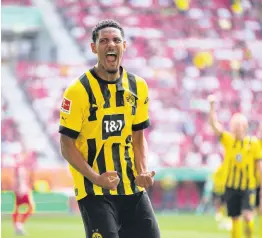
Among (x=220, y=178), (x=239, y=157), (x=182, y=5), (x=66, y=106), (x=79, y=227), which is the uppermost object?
(x=182, y=5)

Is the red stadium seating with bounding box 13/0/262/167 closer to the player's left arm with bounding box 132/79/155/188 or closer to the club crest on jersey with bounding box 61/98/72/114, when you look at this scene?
the player's left arm with bounding box 132/79/155/188

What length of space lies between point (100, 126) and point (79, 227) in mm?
11866

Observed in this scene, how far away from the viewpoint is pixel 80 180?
4.97 metres

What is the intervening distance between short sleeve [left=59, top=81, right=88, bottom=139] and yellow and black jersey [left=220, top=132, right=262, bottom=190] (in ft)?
19.8

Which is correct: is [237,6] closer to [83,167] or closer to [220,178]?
[220,178]

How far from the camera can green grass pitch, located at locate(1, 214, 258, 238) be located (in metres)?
14.7

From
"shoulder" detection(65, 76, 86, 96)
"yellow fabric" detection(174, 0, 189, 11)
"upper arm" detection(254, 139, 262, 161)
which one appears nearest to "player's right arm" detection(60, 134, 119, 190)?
"shoulder" detection(65, 76, 86, 96)

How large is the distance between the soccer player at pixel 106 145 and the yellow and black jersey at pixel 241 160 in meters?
5.81

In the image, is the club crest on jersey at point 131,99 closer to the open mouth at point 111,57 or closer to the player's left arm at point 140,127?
the player's left arm at point 140,127

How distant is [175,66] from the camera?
85.4 ft

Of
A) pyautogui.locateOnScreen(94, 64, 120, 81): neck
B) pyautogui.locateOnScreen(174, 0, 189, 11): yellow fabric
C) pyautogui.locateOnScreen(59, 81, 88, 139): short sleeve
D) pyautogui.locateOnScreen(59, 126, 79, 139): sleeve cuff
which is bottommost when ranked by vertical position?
pyautogui.locateOnScreen(59, 126, 79, 139): sleeve cuff

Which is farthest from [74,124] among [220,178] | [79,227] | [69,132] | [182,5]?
[182,5]

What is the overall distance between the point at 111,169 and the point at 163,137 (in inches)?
741

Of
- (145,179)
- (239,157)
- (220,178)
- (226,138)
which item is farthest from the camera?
(220,178)
